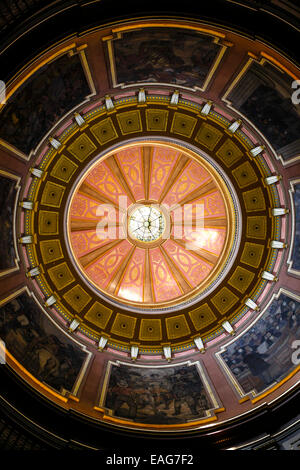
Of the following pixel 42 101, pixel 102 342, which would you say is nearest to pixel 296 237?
pixel 102 342

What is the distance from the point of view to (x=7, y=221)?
13.8 meters

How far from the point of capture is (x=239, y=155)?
16.0 meters

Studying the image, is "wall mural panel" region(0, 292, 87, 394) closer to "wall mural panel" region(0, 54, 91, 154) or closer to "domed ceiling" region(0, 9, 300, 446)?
"domed ceiling" region(0, 9, 300, 446)

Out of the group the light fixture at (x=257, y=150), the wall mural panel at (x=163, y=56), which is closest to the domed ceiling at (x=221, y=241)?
the wall mural panel at (x=163, y=56)

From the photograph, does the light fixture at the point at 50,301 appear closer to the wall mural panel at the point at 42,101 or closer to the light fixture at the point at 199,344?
the wall mural panel at the point at 42,101

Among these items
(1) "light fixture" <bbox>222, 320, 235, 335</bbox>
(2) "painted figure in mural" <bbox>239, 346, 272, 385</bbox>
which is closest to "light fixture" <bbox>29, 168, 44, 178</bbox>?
(1) "light fixture" <bbox>222, 320, 235, 335</bbox>

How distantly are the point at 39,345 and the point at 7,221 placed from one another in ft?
15.4

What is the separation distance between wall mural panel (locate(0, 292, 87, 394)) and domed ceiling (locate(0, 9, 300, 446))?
5 centimetres

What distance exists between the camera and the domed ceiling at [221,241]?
1254cm

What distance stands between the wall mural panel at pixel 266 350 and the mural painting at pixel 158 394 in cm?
140

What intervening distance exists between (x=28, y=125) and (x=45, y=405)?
356 inches

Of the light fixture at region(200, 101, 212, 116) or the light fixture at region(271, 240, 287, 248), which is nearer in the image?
the light fixture at region(200, 101, 212, 116)

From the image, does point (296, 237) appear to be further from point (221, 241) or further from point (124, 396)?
point (124, 396)

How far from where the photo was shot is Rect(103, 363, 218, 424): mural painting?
1513 centimetres
